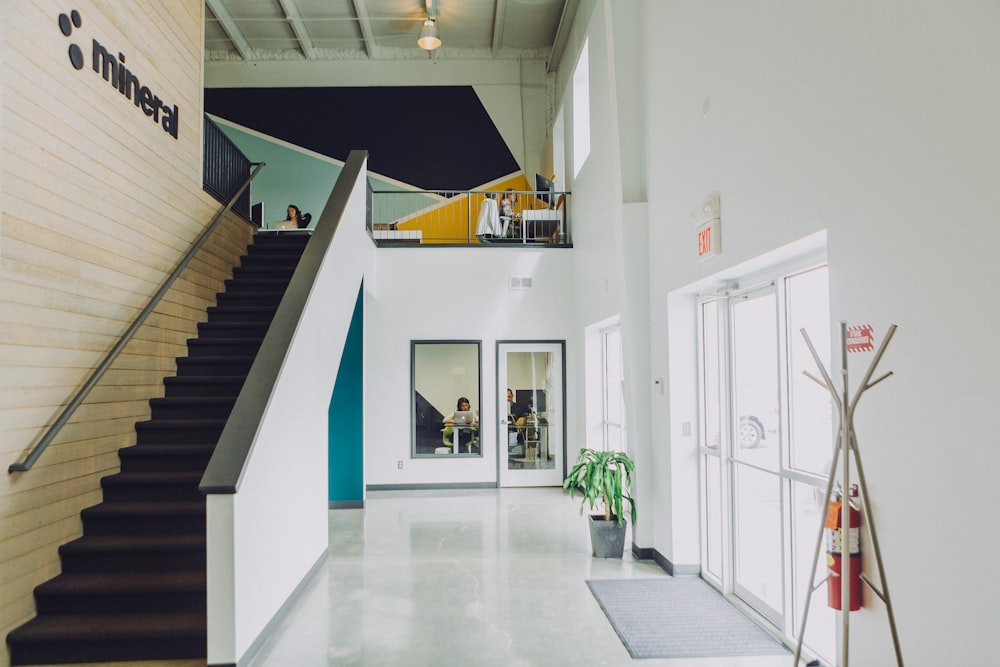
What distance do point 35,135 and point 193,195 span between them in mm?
2244

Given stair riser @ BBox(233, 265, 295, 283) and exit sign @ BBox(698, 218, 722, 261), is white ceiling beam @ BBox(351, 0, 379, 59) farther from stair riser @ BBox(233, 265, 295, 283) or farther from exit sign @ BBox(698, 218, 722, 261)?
exit sign @ BBox(698, 218, 722, 261)

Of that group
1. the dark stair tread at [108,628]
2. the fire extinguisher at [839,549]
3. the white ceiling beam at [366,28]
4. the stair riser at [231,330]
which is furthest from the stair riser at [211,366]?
the white ceiling beam at [366,28]

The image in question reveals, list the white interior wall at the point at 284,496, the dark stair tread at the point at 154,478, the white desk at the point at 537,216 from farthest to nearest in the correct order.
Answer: the white desk at the point at 537,216, the dark stair tread at the point at 154,478, the white interior wall at the point at 284,496

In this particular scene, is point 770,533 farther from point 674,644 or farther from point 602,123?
point 602,123

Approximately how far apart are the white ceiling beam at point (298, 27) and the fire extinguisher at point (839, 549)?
32.9 feet

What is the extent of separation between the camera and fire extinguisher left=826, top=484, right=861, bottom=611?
8.80 feet

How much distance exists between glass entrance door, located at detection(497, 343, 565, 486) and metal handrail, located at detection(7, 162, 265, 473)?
4.31 meters

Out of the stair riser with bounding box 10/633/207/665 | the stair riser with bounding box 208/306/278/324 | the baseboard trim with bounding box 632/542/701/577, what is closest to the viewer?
the stair riser with bounding box 10/633/207/665

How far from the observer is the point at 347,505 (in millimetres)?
7871

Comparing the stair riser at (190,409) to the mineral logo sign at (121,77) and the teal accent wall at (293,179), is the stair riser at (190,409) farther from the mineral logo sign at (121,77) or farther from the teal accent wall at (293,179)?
the teal accent wall at (293,179)

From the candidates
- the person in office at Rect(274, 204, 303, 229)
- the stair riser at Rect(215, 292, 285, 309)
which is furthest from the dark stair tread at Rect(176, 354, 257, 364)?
the person in office at Rect(274, 204, 303, 229)

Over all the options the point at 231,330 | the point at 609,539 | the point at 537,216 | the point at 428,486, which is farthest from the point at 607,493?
the point at 537,216

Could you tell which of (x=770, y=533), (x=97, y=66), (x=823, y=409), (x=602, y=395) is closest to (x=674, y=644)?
(x=770, y=533)

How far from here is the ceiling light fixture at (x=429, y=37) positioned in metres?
9.76
